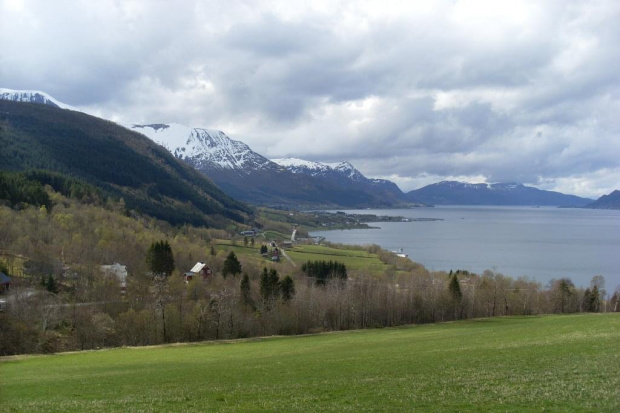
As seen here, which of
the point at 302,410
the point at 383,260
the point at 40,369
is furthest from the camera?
the point at 383,260

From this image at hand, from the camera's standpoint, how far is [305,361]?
28750 mm

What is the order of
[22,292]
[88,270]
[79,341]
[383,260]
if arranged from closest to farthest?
[79,341]
[22,292]
[88,270]
[383,260]

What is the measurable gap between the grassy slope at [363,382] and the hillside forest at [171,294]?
963 inches

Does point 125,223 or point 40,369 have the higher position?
point 125,223

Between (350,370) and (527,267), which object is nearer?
(350,370)

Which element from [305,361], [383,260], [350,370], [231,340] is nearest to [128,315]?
[231,340]

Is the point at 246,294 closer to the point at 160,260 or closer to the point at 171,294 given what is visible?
the point at 171,294

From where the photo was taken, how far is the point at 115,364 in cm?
3309

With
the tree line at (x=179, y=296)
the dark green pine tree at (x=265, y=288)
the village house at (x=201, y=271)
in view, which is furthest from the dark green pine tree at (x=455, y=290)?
the village house at (x=201, y=271)

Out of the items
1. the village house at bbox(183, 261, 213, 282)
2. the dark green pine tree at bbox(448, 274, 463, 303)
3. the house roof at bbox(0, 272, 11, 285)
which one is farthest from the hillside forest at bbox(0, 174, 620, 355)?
the village house at bbox(183, 261, 213, 282)

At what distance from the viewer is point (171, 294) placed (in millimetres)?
70438

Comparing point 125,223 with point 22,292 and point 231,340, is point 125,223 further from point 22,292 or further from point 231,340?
point 231,340

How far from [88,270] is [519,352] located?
70.4m

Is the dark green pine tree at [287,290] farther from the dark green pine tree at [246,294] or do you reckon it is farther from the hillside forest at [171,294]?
the dark green pine tree at [246,294]
